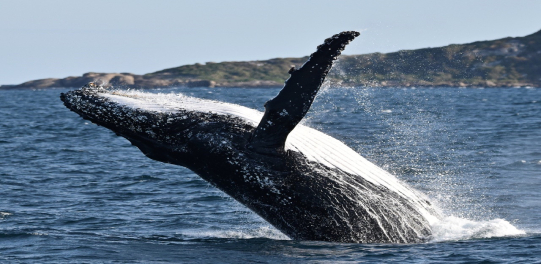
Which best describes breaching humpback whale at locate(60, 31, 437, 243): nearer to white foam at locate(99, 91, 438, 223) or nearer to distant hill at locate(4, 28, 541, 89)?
white foam at locate(99, 91, 438, 223)

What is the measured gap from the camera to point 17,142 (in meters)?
25.6

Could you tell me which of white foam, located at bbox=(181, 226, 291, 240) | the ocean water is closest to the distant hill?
the ocean water

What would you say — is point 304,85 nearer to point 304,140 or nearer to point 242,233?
point 304,140

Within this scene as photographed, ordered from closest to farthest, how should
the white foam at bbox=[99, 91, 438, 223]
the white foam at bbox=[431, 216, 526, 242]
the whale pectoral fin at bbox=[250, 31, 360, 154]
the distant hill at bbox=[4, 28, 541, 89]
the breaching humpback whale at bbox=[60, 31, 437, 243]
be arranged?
the whale pectoral fin at bbox=[250, 31, 360, 154]
the breaching humpback whale at bbox=[60, 31, 437, 243]
the white foam at bbox=[99, 91, 438, 223]
the white foam at bbox=[431, 216, 526, 242]
the distant hill at bbox=[4, 28, 541, 89]

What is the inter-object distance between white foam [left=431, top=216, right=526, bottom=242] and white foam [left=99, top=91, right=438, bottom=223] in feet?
0.68

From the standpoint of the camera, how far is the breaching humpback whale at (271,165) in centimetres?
891

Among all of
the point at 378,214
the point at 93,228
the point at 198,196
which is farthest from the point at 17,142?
the point at 378,214

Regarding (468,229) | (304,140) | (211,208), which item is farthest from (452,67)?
(304,140)

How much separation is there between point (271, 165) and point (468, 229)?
336 centimetres

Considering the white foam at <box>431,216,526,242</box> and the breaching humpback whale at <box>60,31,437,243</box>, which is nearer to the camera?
the breaching humpback whale at <box>60,31,437,243</box>

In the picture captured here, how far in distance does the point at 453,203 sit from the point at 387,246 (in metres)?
4.23

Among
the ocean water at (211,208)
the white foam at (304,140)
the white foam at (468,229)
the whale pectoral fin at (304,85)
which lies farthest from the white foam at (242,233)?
the whale pectoral fin at (304,85)

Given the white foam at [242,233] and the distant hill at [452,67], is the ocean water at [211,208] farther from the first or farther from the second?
the distant hill at [452,67]

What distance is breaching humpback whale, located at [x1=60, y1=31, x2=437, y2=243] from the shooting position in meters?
8.91
